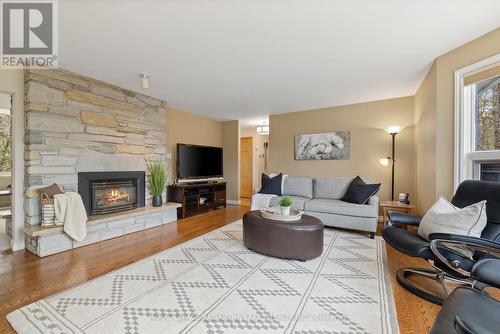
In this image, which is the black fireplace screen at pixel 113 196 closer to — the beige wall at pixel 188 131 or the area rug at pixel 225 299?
the beige wall at pixel 188 131

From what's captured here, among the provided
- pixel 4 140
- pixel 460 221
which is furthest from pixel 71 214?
pixel 4 140

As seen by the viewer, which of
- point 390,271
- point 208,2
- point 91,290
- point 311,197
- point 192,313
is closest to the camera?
point 192,313

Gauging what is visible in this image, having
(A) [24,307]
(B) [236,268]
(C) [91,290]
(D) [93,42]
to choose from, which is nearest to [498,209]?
(B) [236,268]

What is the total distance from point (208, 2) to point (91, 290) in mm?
2519

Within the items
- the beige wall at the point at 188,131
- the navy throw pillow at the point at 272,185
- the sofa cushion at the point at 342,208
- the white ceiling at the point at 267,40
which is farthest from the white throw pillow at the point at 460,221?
the beige wall at the point at 188,131

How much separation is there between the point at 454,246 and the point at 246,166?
6.03 meters

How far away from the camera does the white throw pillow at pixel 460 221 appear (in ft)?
5.77

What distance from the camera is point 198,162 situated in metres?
5.19

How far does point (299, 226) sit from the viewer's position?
95.7 inches

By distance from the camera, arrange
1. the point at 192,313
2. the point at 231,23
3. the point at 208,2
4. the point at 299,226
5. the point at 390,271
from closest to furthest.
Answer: the point at 192,313
the point at 208,2
the point at 231,23
the point at 390,271
the point at 299,226

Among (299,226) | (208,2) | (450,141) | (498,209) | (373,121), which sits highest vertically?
(208,2)

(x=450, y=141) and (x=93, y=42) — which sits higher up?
(x=93, y=42)

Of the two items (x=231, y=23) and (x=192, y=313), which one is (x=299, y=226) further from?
(x=231, y=23)

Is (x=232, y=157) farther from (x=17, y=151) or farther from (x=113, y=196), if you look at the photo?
(x=17, y=151)
